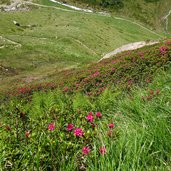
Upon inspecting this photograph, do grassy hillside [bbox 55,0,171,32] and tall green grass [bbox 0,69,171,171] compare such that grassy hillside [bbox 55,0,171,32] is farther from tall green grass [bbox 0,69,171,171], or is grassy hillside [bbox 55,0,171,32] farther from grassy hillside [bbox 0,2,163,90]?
tall green grass [bbox 0,69,171,171]

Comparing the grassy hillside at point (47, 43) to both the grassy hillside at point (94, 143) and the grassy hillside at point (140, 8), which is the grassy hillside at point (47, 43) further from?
the grassy hillside at point (140, 8)

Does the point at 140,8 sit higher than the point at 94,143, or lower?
lower

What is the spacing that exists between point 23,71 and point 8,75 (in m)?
3.13

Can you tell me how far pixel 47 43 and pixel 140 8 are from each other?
117744mm

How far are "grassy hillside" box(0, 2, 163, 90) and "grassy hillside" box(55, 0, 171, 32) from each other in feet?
197

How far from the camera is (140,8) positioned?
164 meters

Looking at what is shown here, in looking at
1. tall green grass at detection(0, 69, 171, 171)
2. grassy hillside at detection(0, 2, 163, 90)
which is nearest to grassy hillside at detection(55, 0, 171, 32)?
grassy hillside at detection(0, 2, 163, 90)

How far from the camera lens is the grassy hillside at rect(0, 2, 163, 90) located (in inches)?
1711

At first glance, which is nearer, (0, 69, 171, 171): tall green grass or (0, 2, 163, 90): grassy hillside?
(0, 69, 171, 171): tall green grass

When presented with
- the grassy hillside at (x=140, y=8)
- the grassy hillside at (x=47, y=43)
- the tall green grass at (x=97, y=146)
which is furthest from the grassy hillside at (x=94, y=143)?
the grassy hillside at (x=140, y=8)

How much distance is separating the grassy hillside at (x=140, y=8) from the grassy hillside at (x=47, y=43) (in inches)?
2361

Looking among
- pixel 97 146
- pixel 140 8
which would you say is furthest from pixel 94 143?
pixel 140 8

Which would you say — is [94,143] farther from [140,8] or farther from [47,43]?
[140,8]

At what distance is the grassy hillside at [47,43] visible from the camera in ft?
143
